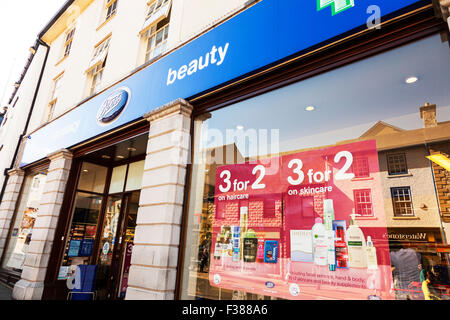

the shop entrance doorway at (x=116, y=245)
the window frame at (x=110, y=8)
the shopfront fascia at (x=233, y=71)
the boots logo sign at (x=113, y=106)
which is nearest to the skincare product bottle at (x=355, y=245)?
the shopfront fascia at (x=233, y=71)

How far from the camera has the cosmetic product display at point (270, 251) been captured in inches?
132

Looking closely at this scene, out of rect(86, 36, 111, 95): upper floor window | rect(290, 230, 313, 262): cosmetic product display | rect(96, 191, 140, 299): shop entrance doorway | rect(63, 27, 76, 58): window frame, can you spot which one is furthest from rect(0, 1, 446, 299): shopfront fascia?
rect(63, 27, 76, 58): window frame

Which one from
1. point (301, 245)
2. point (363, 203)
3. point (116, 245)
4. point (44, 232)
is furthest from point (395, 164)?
point (44, 232)

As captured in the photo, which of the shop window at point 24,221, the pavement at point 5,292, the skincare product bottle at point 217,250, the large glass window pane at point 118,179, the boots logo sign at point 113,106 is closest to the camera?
the skincare product bottle at point 217,250

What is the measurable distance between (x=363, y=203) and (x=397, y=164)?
0.57 meters

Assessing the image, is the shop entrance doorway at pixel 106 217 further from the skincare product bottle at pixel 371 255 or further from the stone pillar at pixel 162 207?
the skincare product bottle at pixel 371 255

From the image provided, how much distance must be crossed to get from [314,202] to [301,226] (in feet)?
1.11

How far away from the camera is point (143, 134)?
574 cm

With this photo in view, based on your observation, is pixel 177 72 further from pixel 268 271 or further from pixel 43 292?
pixel 43 292

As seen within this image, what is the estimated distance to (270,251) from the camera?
3.40 m

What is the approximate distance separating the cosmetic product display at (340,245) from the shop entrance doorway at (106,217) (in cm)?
490
